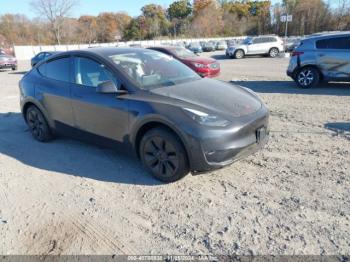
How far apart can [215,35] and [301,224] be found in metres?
80.9

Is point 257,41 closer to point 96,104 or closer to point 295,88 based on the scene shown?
point 295,88

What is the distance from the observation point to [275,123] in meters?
6.00

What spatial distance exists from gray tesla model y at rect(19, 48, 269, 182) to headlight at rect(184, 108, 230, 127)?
1 cm

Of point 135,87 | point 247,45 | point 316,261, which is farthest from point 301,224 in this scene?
point 247,45

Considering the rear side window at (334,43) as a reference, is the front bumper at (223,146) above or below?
below

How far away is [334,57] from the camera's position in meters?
9.01

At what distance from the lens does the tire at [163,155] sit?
357 cm

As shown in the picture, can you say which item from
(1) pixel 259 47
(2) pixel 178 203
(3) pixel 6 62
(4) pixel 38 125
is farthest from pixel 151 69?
(1) pixel 259 47

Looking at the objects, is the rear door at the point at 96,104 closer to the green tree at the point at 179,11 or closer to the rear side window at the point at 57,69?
the rear side window at the point at 57,69

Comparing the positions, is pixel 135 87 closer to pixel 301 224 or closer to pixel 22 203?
pixel 22 203

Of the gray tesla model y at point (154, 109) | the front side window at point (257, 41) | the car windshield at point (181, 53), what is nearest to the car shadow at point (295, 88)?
the car windshield at point (181, 53)

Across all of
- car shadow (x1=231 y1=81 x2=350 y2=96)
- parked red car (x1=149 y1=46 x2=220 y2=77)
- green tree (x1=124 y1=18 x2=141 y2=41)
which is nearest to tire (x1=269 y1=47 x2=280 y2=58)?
parked red car (x1=149 y1=46 x2=220 y2=77)

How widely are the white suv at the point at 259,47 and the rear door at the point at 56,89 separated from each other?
2225cm

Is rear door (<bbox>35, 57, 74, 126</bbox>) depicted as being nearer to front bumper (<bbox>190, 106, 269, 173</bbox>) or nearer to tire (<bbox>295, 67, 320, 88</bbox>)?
front bumper (<bbox>190, 106, 269, 173</bbox>)
